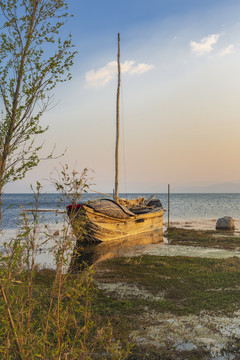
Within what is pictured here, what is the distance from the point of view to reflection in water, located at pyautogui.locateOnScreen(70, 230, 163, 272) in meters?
14.1

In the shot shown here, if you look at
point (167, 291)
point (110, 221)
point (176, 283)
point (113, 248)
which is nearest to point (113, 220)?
point (110, 221)

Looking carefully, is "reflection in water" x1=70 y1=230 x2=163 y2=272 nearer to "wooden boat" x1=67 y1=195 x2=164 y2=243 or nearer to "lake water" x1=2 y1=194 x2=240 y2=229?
"wooden boat" x1=67 y1=195 x2=164 y2=243

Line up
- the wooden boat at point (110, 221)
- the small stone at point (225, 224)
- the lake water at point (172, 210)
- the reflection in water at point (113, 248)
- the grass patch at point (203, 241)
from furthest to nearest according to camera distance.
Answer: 1. the small stone at point (225, 224)
2. the wooden boat at point (110, 221)
3. the grass patch at point (203, 241)
4. the reflection in water at point (113, 248)
5. the lake water at point (172, 210)

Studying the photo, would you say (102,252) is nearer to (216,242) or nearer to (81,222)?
(216,242)

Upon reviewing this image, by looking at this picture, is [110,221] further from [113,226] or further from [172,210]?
[172,210]

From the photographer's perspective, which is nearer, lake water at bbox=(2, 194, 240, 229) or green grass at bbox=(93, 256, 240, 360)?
lake water at bbox=(2, 194, 240, 229)

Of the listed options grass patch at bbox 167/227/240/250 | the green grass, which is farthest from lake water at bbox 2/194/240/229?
grass patch at bbox 167/227/240/250

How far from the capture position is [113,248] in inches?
665

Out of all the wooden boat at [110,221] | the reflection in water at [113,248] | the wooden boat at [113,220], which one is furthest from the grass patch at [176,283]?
the wooden boat at [110,221]

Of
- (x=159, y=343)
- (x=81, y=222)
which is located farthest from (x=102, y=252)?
(x=81, y=222)

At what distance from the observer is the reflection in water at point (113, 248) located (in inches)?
556

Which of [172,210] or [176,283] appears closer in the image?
[176,283]

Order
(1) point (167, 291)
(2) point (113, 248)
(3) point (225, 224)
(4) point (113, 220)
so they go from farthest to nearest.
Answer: (3) point (225, 224)
(4) point (113, 220)
(2) point (113, 248)
(1) point (167, 291)

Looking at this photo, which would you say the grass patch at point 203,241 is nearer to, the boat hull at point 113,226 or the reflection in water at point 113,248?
the reflection in water at point 113,248
